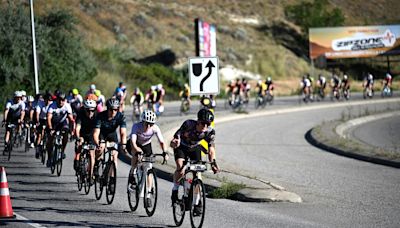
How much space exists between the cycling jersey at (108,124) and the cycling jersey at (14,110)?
28.6ft

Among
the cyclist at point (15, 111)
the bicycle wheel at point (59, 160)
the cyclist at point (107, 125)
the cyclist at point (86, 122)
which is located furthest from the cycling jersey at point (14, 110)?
the cyclist at point (107, 125)

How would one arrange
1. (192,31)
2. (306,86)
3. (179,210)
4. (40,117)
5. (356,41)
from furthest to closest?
(192,31)
(356,41)
(306,86)
(40,117)
(179,210)

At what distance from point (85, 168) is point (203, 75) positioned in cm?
330

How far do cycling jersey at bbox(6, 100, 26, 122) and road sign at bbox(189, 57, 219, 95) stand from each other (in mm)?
7657

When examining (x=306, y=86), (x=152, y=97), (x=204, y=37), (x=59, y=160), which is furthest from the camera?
(x=306, y=86)

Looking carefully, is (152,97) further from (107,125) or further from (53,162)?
(107,125)

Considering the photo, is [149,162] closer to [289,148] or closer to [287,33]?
[289,148]

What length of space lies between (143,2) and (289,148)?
59861 mm

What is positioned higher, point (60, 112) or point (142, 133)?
point (60, 112)

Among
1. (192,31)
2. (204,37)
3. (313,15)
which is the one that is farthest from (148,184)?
(313,15)

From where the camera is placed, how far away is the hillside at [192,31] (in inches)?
2867

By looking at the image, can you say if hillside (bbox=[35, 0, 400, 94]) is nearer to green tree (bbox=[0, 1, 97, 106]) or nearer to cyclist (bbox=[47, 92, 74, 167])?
green tree (bbox=[0, 1, 97, 106])

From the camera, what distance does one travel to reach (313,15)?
91.7 m

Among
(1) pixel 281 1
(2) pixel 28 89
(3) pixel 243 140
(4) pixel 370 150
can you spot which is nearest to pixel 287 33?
(1) pixel 281 1
